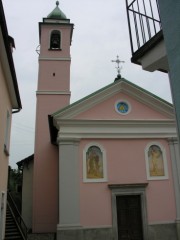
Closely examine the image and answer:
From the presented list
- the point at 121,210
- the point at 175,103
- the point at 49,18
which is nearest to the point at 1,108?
the point at 175,103

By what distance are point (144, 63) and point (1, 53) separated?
4067 mm

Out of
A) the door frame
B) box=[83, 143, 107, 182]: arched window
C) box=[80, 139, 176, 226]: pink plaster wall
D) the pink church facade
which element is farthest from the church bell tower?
the door frame

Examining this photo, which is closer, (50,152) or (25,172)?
(50,152)

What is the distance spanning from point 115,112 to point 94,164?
266 cm

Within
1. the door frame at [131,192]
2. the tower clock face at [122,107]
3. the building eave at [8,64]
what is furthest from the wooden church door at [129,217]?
the building eave at [8,64]

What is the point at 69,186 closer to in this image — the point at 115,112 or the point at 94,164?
the point at 94,164

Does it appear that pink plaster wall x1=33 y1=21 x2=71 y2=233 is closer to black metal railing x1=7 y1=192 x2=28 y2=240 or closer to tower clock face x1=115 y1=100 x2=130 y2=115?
black metal railing x1=7 y1=192 x2=28 y2=240

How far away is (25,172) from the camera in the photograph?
18.1 metres

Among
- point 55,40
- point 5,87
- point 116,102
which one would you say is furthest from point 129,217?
point 55,40

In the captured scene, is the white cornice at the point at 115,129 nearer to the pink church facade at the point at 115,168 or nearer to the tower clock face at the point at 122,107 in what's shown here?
the pink church facade at the point at 115,168

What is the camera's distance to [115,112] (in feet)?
43.1

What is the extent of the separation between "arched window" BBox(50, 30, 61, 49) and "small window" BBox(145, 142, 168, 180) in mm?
9997

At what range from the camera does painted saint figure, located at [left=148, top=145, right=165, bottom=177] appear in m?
12.3

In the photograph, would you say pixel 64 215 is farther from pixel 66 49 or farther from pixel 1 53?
pixel 66 49
